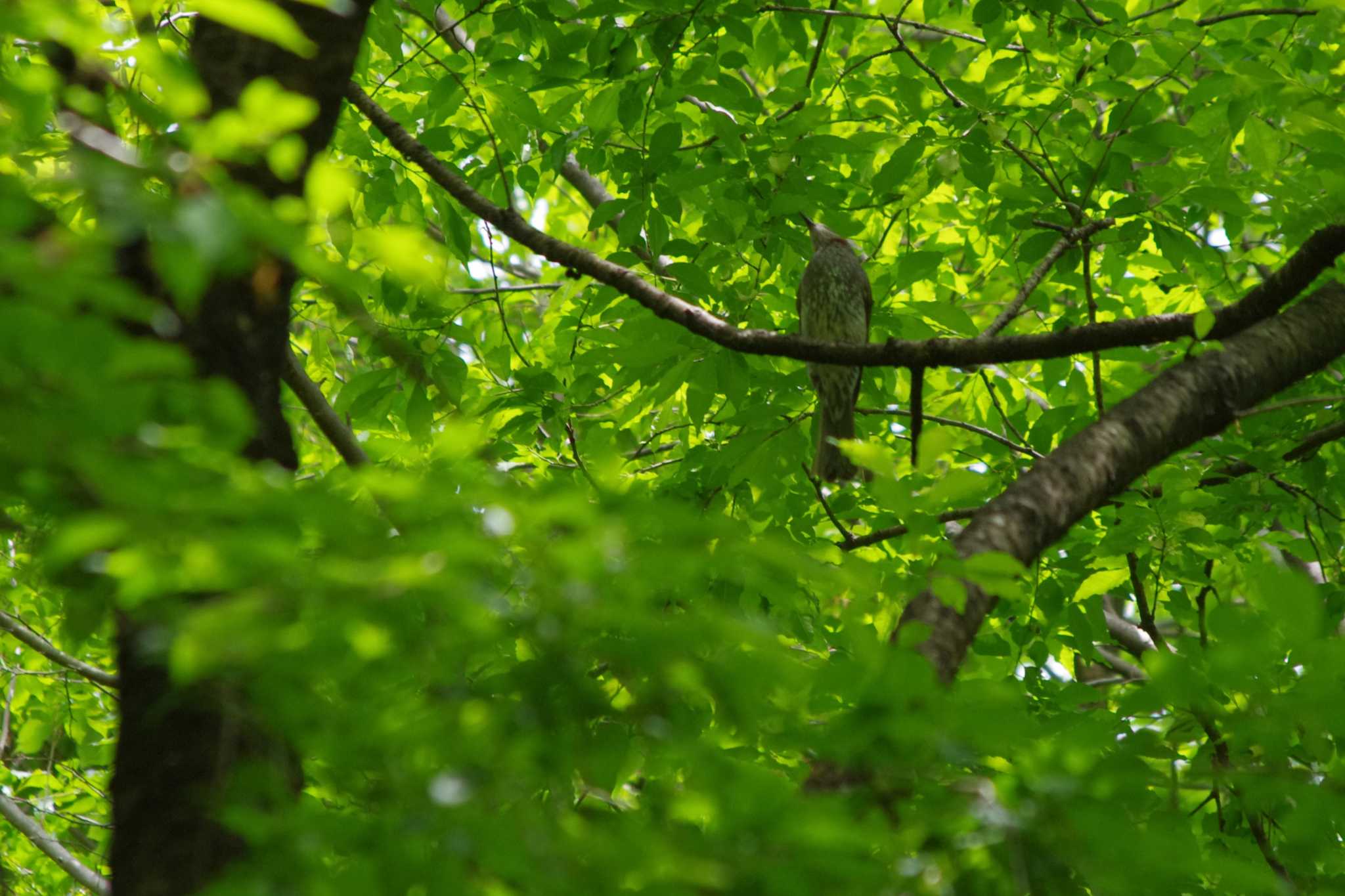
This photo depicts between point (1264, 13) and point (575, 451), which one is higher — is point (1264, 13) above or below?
above

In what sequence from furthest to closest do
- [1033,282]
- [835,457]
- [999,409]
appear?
[835,457], [999,409], [1033,282]

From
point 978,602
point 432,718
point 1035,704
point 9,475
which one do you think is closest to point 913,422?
point 978,602

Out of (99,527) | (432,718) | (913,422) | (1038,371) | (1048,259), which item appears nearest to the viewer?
(99,527)

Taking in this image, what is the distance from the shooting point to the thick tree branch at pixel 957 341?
271 cm

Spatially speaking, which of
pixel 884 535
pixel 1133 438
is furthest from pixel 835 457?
pixel 1133 438

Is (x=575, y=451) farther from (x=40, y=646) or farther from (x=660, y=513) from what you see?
(x=660, y=513)

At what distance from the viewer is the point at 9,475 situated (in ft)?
4.84

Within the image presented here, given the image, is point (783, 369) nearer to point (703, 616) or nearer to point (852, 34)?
point (852, 34)

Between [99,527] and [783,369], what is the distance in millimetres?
4126

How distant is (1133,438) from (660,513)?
1.55 metres

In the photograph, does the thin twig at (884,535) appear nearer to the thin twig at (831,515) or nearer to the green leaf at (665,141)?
the thin twig at (831,515)

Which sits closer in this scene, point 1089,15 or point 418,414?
point 418,414

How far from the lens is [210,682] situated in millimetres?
1626

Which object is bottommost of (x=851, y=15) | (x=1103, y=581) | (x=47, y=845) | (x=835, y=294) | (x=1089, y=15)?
(x=47, y=845)
